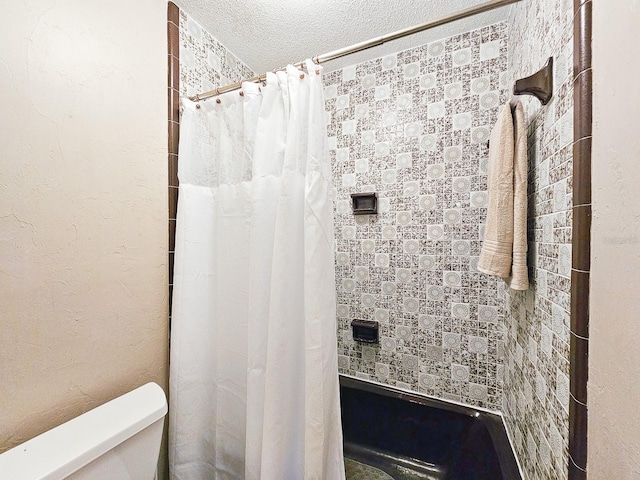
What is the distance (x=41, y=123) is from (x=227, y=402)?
1137mm

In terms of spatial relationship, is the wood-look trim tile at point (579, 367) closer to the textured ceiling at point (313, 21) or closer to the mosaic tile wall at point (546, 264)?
the mosaic tile wall at point (546, 264)

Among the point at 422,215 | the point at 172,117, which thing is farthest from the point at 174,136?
the point at 422,215

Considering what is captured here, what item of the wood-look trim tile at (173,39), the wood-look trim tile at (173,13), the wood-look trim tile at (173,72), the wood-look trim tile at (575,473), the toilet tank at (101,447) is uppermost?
the wood-look trim tile at (173,13)

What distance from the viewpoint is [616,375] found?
1.61 feet

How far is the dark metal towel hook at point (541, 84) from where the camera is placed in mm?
774

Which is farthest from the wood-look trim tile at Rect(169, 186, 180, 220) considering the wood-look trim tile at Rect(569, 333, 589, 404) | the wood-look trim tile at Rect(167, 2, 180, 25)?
the wood-look trim tile at Rect(569, 333, 589, 404)

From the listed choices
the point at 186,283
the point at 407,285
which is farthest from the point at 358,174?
the point at 186,283

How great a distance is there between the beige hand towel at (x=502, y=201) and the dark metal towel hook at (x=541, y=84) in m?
0.15

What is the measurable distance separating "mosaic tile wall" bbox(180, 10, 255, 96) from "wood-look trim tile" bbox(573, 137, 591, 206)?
1451 millimetres

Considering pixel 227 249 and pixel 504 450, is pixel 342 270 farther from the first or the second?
pixel 504 450

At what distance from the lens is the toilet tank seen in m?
0.66

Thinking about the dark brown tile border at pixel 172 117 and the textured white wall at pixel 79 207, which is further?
the dark brown tile border at pixel 172 117

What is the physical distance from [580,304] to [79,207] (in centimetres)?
141

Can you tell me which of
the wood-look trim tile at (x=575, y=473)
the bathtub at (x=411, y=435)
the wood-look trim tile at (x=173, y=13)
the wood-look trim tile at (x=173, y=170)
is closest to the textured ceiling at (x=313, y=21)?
the wood-look trim tile at (x=173, y=13)
